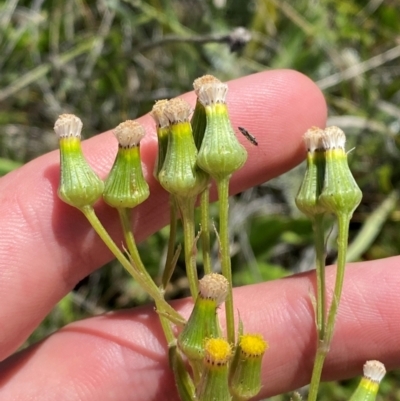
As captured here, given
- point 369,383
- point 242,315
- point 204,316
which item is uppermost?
point 204,316

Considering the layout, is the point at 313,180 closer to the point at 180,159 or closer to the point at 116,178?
the point at 180,159

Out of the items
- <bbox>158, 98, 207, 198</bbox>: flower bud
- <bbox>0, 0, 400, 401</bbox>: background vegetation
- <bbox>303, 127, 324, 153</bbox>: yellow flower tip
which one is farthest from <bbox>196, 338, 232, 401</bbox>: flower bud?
<bbox>0, 0, 400, 401</bbox>: background vegetation

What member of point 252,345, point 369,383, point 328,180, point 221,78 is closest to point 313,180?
point 328,180

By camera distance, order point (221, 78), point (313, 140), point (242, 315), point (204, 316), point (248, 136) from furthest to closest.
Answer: point (221, 78), point (242, 315), point (248, 136), point (313, 140), point (204, 316)

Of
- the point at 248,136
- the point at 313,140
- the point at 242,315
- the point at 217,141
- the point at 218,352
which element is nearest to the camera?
the point at 218,352

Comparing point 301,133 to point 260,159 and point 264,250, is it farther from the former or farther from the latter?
point 264,250

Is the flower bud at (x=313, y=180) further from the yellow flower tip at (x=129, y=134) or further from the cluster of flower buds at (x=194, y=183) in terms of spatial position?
the yellow flower tip at (x=129, y=134)

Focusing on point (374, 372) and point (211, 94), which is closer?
point (211, 94)
